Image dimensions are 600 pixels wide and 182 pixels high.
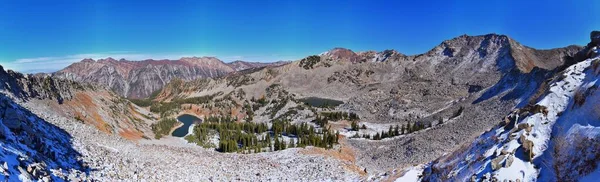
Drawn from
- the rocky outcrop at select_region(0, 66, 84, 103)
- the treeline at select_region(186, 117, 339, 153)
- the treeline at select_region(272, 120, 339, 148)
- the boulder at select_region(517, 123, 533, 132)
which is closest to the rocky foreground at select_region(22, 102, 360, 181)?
the rocky outcrop at select_region(0, 66, 84, 103)

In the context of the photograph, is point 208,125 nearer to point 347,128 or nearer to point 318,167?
point 347,128

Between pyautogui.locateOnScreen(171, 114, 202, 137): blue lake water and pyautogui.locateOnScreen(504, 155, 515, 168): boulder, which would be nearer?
pyautogui.locateOnScreen(504, 155, 515, 168): boulder

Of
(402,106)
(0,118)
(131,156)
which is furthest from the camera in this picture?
(402,106)

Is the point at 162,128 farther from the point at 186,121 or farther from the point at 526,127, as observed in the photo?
the point at 526,127

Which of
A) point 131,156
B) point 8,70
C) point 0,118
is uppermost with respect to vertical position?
point 8,70

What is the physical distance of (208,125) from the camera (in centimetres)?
12050

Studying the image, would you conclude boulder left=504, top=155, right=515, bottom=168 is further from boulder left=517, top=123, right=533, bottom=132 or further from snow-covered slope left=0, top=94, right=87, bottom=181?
snow-covered slope left=0, top=94, right=87, bottom=181

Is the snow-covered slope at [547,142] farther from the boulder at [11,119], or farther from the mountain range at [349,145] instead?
the boulder at [11,119]

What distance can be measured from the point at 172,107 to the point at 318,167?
14974cm

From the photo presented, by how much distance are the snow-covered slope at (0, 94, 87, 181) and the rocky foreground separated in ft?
5.53

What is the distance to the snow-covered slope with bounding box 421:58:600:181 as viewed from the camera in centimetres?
2116

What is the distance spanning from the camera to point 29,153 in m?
27.9

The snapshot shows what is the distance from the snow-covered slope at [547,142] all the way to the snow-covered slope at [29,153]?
27811 millimetres

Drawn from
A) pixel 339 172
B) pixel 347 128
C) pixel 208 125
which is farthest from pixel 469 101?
pixel 339 172
